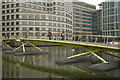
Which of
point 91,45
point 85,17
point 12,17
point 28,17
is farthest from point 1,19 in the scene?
point 91,45

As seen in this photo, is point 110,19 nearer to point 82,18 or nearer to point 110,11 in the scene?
point 110,11

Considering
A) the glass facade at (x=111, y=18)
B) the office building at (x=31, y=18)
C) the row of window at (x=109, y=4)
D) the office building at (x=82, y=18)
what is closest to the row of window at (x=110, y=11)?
the glass facade at (x=111, y=18)

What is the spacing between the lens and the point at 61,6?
9431 centimetres

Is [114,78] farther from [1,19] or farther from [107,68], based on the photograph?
[1,19]

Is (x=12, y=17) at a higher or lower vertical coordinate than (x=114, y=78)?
higher

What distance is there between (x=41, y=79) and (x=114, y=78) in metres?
8.89

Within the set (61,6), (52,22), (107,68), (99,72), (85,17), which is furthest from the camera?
(85,17)

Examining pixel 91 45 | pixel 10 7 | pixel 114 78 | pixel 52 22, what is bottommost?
pixel 114 78

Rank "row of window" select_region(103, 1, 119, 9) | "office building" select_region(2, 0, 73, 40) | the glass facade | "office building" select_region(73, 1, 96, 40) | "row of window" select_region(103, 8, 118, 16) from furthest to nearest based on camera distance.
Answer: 1. "office building" select_region(73, 1, 96, 40)
2. "office building" select_region(2, 0, 73, 40)
3. "row of window" select_region(103, 8, 118, 16)
4. the glass facade
5. "row of window" select_region(103, 1, 119, 9)

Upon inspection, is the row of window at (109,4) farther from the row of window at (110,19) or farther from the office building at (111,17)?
the row of window at (110,19)

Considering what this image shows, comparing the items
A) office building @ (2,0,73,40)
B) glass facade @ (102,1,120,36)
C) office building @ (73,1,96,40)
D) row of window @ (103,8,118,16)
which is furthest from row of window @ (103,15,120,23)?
Answer: office building @ (73,1,96,40)

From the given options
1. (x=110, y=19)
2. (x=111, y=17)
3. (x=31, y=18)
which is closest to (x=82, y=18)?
(x=110, y=19)

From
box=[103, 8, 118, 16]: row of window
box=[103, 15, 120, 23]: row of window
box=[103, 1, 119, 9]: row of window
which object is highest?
box=[103, 1, 119, 9]: row of window

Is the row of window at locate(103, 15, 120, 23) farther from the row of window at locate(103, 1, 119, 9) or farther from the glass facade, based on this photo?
the row of window at locate(103, 1, 119, 9)
